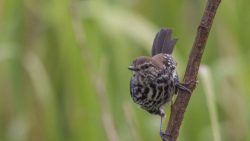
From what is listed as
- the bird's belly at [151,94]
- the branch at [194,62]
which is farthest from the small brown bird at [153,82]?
the branch at [194,62]

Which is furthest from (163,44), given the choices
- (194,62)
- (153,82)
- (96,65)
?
(194,62)

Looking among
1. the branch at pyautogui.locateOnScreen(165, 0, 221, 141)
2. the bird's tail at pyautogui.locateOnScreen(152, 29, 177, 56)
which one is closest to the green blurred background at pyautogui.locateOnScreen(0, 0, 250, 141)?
the bird's tail at pyautogui.locateOnScreen(152, 29, 177, 56)

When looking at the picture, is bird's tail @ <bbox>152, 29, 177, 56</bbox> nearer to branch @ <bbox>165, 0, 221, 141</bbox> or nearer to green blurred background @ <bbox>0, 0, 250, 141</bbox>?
green blurred background @ <bbox>0, 0, 250, 141</bbox>

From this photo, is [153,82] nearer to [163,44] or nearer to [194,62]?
[163,44]

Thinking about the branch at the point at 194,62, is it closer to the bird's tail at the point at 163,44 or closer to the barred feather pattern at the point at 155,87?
the barred feather pattern at the point at 155,87

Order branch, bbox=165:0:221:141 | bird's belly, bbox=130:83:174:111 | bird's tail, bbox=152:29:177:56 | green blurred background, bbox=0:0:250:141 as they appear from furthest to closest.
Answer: green blurred background, bbox=0:0:250:141 → bird's tail, bbox=152:29:177:56 → bird's belly, bbox=130:83:174:111 → branch, bbox=165:0:221:141

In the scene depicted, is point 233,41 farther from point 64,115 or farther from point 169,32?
point 64,115

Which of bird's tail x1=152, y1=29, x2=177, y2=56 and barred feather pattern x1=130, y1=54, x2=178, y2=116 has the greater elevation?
bird's tail x1=152, y1=29, x2=177, y2=56
